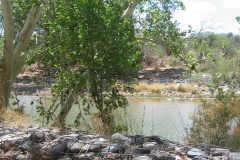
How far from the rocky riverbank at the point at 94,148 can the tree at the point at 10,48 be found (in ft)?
13.5

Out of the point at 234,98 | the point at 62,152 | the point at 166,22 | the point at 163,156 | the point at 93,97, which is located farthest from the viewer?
the point at 166,22

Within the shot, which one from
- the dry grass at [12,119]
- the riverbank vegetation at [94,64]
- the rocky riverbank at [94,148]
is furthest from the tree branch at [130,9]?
the rocky riverbank at [94,148]

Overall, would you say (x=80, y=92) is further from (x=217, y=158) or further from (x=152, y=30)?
(x=217, y=158)

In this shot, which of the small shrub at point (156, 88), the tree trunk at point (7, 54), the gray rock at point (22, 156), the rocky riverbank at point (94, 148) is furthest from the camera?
the small shrub at point (156, 88)

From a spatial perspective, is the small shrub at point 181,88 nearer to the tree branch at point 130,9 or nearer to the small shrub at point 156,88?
the small shrub at point 156,88

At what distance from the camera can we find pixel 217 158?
4.02m

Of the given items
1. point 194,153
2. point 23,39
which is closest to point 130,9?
point 23,39

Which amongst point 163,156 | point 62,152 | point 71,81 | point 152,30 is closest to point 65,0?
point 71,81

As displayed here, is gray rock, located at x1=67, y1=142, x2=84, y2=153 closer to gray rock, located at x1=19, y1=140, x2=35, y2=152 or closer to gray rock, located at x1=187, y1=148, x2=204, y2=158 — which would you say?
gray rock, located at x1=19, y1=140, x2=35, y2=152

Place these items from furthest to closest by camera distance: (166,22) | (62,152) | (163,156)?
(166,22), (62,152), (163,156)

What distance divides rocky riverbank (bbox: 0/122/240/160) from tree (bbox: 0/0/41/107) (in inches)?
163

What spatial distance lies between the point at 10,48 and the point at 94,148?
543 cm

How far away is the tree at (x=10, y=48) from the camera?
8.94 metres

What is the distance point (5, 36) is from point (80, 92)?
2.36m
